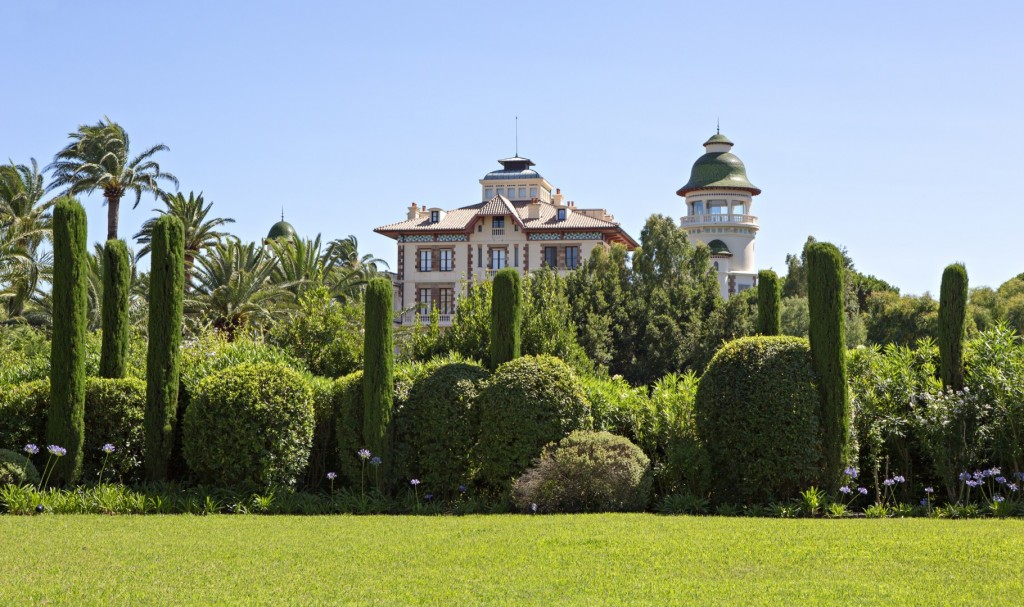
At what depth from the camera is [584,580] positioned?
27.6ft

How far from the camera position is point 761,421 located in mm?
13367


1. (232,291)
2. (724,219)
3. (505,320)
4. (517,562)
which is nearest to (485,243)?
(724,219)

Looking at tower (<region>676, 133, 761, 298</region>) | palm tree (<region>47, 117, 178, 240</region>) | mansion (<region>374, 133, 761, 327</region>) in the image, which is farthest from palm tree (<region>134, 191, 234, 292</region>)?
tower (<region>676, 133, 761, 298</region>)

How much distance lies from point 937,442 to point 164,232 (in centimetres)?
1123

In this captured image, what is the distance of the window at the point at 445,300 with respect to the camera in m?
66.7

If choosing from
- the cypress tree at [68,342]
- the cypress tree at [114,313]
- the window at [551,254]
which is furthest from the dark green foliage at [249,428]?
the window at [551,254]

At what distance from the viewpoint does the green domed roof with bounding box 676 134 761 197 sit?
77.6 m

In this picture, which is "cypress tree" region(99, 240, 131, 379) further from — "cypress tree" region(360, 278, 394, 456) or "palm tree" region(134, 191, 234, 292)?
"palm tree" region(134, 191, 234, 292)

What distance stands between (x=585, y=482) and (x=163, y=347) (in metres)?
6.34

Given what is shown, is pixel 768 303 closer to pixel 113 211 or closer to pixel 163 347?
pixel 163 347

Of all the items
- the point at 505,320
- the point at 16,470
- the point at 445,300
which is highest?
the point at 445,300

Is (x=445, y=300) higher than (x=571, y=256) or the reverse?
the reverse

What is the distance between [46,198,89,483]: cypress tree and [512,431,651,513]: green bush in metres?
6.20

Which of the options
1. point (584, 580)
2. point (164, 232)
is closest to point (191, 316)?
point (164, 232)
